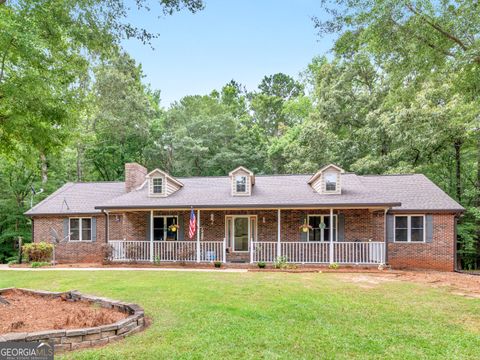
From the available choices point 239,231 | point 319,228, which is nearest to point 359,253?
point 319,228

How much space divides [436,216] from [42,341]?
48.7ft

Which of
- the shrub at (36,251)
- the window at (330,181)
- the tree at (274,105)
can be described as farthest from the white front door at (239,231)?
the tree at (274,105)

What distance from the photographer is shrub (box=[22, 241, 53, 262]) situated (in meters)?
16.7

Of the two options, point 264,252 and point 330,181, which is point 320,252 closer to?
point 264,252

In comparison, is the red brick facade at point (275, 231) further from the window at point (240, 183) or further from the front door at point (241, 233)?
the window at point (240, 183)

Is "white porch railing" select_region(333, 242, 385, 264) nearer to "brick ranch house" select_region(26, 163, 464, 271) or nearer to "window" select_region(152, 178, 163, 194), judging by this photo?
"brick ranch house" select_region(26, 163, 464, 271)

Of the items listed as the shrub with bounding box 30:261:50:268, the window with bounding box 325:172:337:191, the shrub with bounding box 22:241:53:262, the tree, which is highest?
the tree

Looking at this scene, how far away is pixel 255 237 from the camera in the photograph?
1612 centimetres

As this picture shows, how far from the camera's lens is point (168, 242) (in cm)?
1563

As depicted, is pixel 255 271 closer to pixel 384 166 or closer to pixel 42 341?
→ pixel 42 341

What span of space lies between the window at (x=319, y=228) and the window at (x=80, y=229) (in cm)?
1079

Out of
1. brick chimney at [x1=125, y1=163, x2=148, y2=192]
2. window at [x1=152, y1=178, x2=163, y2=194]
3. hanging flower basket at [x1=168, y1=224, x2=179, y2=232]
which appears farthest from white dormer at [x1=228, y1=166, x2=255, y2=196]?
brick chimney at [x1=125, y1=163, x2=148, y2=192]

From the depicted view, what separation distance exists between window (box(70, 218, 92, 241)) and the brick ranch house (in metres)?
0.05

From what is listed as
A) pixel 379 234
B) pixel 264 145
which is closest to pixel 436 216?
pixel 379 234
